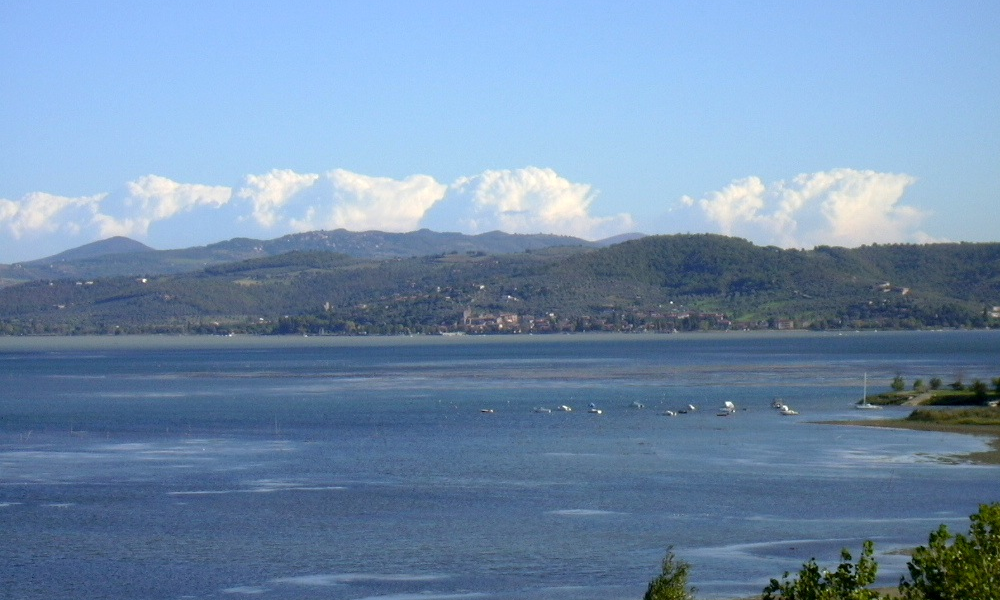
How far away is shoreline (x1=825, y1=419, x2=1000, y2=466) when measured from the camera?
49.2 meters

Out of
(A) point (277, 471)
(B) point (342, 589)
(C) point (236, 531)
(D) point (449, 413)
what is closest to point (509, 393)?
(D) point (449, 413)

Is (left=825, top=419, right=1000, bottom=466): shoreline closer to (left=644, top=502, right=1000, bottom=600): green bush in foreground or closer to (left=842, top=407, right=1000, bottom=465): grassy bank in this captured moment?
(left=842, top=407, right=1000, bottom=465): grassy bank

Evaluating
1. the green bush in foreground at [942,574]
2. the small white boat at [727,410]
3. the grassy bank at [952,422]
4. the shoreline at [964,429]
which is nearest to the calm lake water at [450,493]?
the small white boat at [727,410]

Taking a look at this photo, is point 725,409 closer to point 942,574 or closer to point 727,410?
point 727,410

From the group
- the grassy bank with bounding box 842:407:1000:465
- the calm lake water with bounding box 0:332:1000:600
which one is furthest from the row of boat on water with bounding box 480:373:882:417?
the grassy bank with bounding box 842:407:1000:465

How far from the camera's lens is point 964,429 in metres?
60.2

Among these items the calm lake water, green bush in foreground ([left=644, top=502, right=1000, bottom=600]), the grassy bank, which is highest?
green bush in foreground ([left=644, top=502, right=1000, bottom=600])

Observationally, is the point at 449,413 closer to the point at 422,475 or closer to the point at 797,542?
the point at 422,475

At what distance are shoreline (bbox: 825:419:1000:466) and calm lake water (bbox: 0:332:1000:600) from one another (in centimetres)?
106

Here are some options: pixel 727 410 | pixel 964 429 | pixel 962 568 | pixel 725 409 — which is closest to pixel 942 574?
pixel 962 568

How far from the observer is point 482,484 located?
44.0 meters

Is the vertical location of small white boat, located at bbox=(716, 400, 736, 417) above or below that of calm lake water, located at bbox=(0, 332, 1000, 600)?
above

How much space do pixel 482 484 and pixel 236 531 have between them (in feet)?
34.4

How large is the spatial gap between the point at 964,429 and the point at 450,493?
27.9 meters
